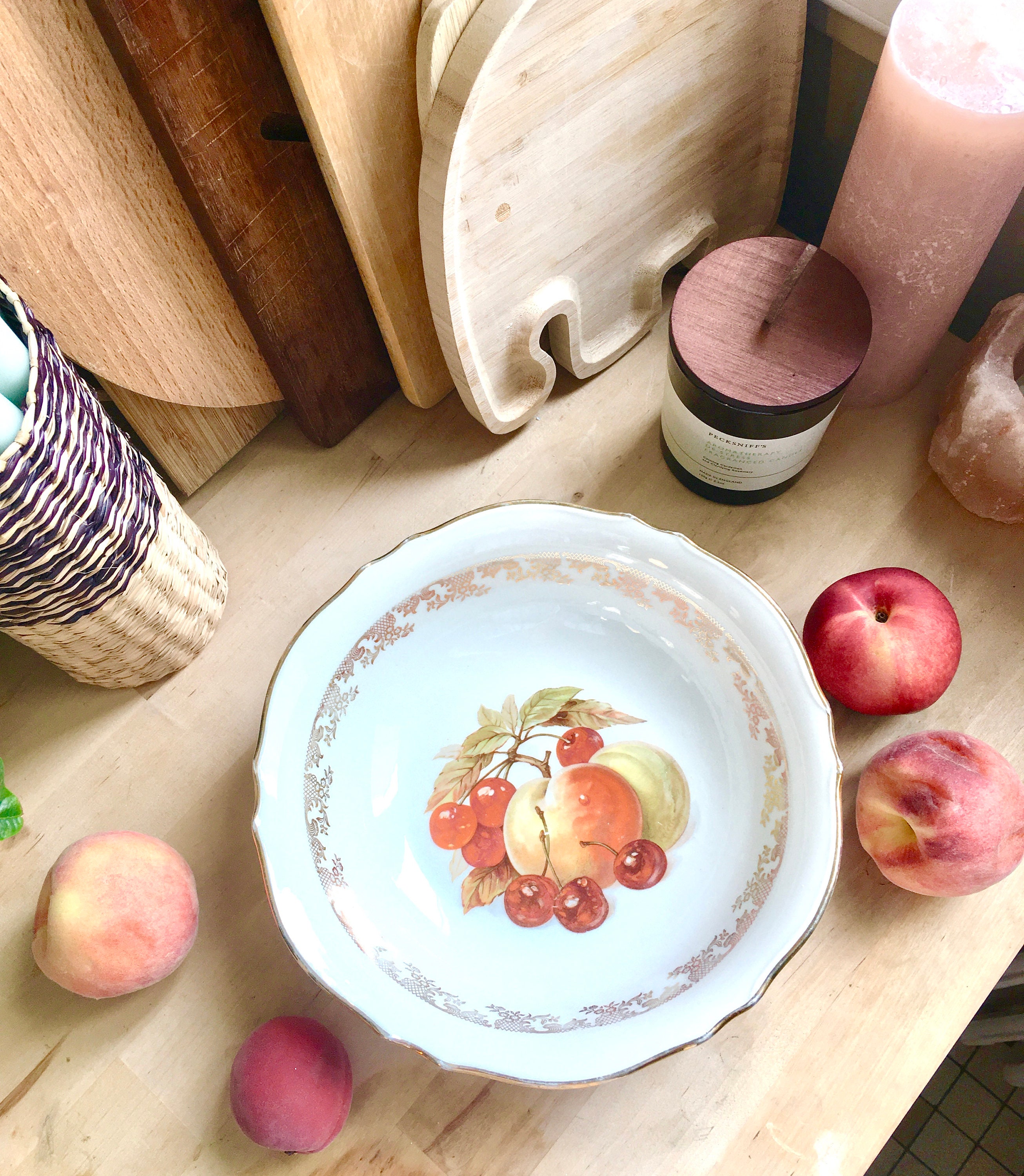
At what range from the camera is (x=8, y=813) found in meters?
0.49

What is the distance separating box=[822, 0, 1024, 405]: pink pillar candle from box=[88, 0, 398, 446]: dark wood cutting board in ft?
0.90

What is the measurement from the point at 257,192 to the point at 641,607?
0.29 metres

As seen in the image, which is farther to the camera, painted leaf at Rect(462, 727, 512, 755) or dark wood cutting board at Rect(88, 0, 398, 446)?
painted leaf at Rect(462, 727, 512, 755)

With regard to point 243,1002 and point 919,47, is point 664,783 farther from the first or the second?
point 919,47

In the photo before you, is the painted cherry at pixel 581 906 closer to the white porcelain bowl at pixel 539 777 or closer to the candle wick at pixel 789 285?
the white porcelain bowl at pixel 539 777

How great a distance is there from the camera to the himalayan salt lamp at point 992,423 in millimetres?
479

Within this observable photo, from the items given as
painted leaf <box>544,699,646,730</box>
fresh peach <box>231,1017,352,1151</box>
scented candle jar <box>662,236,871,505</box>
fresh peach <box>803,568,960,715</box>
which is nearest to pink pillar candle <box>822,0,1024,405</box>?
scented candle jar <box>662,236,871,505</box>

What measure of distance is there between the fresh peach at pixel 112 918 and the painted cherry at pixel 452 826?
0.43ft

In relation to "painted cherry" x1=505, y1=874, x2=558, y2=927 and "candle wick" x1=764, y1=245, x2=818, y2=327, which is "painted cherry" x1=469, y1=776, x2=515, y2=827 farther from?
"candle wick" x1=764, y1=245, x2=818, y2=327

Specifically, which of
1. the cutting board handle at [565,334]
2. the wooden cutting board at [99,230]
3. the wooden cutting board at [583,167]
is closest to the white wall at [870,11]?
A: the wooden cutting board at [583,167]

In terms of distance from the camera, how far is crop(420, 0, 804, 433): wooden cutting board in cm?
42

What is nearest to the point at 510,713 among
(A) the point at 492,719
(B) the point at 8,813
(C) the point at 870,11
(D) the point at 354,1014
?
(A) the point at 492,719

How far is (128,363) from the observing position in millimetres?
462

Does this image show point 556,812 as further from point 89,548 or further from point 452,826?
point 89,548
